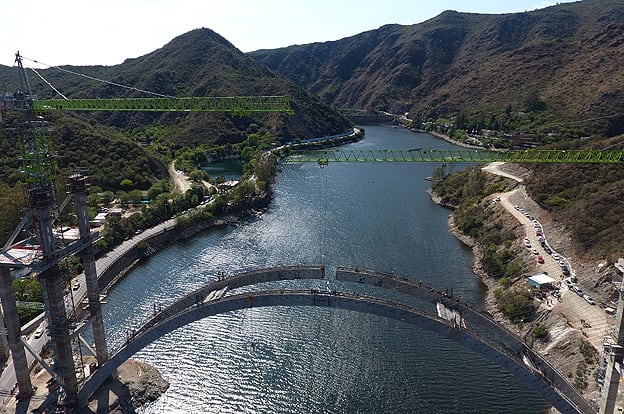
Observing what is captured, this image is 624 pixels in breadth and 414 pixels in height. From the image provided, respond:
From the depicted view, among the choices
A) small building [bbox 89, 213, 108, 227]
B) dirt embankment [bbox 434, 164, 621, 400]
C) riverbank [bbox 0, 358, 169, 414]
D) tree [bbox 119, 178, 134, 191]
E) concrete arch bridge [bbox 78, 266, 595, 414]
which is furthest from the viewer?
tree [bbox 119, 178, 134, 191]

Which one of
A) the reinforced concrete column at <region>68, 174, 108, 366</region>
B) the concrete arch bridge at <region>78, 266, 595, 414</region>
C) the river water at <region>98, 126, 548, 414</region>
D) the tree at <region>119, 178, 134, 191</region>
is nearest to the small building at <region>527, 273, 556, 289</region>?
the river water at <region>98, 126, 548, 414</region>

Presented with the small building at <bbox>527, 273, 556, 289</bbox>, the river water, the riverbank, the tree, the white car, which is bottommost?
the river water

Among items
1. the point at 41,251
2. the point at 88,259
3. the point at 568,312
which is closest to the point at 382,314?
the point at 88,259

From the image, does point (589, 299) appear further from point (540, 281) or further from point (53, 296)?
point (53, 296)

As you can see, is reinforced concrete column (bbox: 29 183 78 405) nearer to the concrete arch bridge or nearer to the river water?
the concrete arch bridge

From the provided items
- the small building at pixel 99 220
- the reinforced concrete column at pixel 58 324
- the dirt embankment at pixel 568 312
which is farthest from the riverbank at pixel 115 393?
the small building at pixel 99 220

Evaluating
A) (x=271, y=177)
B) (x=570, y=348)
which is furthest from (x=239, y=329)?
(x=271, y=177)

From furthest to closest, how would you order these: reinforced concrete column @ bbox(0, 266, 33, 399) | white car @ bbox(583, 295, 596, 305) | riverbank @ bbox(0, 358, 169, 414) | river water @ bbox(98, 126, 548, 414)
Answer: white car @ bbox(583, 295, 596, 305) < river water @ bbox(98, 126, 548, 414) < riverbank @ bbox(0, 358, 169, 414) < reinforced concrete column @ bbox(0, 266, 33, 399)
